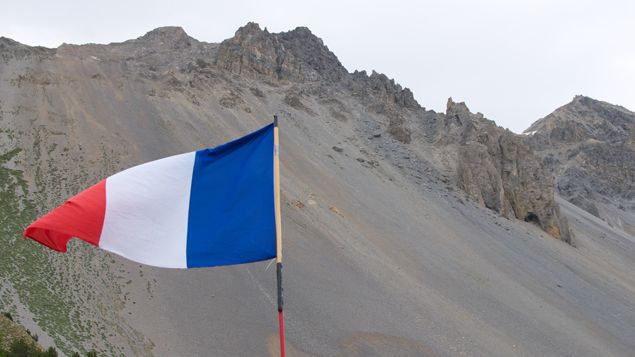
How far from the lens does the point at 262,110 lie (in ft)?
183

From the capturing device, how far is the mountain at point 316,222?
23797 mm

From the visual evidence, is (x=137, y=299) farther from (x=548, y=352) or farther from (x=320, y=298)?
(x=548, y=352)

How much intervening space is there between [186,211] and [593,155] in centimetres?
9231

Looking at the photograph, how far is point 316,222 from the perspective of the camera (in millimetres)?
36656

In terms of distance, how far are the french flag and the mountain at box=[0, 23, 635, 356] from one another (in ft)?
35.7

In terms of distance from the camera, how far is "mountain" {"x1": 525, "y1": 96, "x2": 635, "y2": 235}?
79588mm

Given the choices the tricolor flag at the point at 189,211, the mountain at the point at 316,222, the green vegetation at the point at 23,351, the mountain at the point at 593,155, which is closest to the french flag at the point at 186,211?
the tricolor flag at the point at 189,211

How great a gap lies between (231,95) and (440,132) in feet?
73.7

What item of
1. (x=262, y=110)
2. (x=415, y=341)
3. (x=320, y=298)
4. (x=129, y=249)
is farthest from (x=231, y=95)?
(x=129, y=249)

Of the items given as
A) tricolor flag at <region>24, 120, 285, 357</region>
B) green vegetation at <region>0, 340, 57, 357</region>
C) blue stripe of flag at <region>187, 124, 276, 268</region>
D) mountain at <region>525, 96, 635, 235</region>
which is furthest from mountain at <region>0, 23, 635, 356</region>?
mountain at <region>525, 96, 635, 235</region>

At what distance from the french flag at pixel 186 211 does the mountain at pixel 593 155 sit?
7207cm

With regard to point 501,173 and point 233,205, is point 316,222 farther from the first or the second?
point 233,205

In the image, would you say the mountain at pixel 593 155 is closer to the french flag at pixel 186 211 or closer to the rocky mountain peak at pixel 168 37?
the rocky mountain peak at pixel 168 37

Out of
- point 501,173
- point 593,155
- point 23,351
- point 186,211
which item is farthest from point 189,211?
point 593,155
